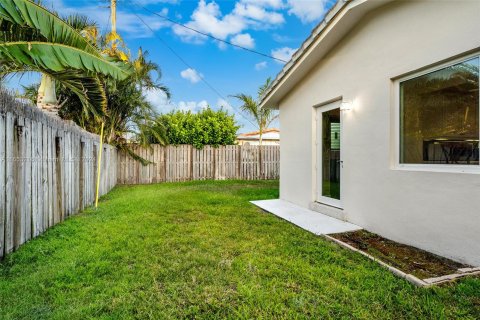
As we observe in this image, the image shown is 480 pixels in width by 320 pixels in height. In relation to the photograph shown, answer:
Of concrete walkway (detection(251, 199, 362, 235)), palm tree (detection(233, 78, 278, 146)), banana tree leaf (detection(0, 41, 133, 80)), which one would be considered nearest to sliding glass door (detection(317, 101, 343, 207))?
concrete walkway (detection(251, 199, 362, 235))

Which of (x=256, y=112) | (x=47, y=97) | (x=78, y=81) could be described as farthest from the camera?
(x=256, y=112)

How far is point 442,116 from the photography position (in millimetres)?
3713

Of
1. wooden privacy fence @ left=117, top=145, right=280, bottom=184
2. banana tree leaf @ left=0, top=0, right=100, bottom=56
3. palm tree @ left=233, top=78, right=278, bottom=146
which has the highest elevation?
palm tree @ left=233, top=78, right=278, bottom=146

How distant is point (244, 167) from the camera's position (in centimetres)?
1520

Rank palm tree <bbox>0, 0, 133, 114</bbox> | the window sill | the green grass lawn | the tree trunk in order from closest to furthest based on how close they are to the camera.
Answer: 1. the green grass lawn
2. palm tree <bbox>0, 0, 133, 114</bbox>
3. the window sill
4. the tree trunk

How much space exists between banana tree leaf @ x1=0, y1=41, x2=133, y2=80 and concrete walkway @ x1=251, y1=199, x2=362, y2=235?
14.2 feet

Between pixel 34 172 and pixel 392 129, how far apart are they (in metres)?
5.74

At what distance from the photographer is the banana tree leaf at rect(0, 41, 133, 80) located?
3.34 meters

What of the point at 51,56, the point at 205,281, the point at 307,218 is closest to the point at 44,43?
the point at 51,56

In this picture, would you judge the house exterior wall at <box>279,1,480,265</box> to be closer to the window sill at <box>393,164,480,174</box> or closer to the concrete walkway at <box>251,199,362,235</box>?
the window sill at <box>393,164,480,174</box>

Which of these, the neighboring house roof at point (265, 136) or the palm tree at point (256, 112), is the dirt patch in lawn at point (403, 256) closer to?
the palm tree at point (256, 112)

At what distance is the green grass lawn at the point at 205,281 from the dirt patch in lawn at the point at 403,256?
1.05ft

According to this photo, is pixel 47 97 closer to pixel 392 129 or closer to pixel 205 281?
pixel 205 281

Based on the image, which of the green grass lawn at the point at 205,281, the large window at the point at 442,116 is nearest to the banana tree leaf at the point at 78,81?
the green grass lawn at the point at 205,281
